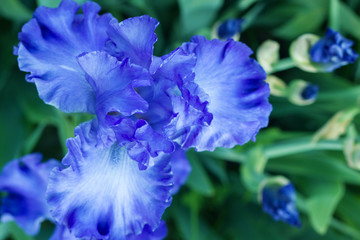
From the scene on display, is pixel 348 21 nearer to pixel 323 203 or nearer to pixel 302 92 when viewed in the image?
pixel 302 92

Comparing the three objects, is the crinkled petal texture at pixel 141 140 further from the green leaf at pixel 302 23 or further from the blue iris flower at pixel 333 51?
the green leaf at pixel 302 23

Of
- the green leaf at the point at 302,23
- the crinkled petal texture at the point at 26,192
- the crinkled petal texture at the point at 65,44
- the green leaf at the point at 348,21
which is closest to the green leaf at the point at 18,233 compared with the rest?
the crinkled petal texture at the point at 26,192

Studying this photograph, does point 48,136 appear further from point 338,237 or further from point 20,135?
point 338,237

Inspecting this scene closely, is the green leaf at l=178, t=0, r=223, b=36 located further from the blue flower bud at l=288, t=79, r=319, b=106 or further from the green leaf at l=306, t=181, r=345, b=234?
the green leaf at l=306, t=181, r=345, b=234

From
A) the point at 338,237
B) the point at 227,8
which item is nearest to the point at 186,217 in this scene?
the point at 338,237

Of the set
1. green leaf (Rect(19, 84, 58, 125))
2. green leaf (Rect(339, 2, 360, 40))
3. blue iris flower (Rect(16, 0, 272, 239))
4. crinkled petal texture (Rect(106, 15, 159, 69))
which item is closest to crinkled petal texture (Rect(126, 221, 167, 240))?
blue iris flower (Rect(16, 0, 272, 239))

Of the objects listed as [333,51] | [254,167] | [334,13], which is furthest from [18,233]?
[334,13]
